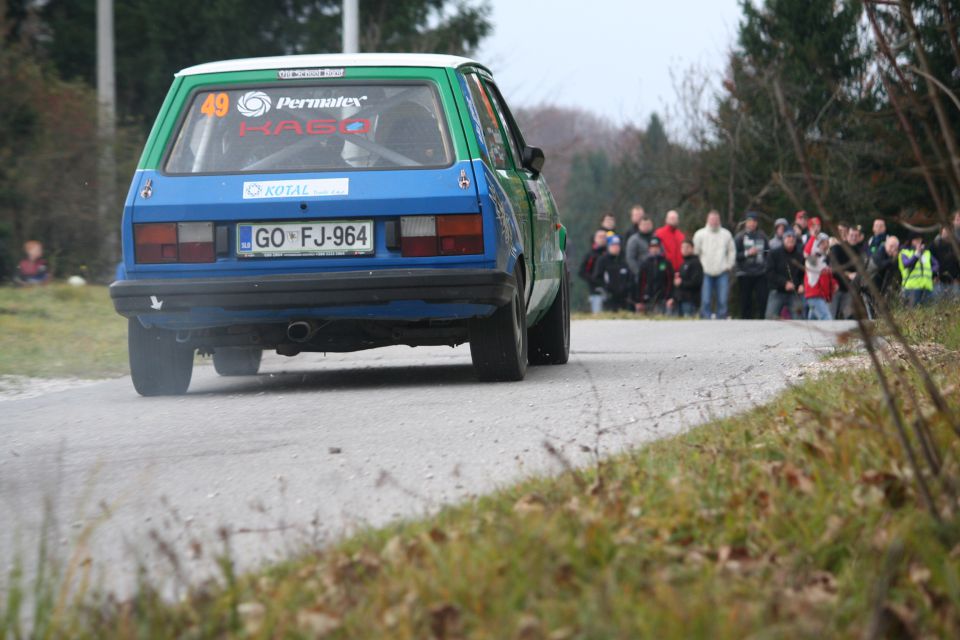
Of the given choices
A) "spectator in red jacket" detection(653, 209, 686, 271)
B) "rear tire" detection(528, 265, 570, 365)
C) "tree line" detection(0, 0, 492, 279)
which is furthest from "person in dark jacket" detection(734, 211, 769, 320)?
"tree line" detection(0, 0, 492, 279)

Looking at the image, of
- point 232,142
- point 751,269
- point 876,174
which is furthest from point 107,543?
point 876,174

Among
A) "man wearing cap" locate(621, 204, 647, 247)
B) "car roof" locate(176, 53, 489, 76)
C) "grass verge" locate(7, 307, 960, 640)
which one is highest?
"car roof" locate(176, 53, 489, 76)

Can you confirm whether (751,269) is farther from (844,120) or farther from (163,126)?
(844,120)

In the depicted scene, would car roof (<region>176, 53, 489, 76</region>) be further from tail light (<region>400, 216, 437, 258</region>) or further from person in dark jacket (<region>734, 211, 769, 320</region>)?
person in dark jacket (<region>734, 211, 769, 320</region>)

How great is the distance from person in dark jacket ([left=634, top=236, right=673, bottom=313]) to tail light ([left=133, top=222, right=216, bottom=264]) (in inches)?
584

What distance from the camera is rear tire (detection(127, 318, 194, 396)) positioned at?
8.74m

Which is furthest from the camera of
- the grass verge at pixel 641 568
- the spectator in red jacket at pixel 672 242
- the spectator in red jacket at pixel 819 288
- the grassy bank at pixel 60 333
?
the spectator in red jacket at pixel 672 242

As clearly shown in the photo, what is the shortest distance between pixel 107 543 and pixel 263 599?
1.30 metres

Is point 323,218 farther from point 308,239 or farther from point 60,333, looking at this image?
point 60,333

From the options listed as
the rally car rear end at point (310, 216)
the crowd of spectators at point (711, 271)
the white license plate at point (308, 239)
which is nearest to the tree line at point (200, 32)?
the crowd of spectators at point (711, 271)

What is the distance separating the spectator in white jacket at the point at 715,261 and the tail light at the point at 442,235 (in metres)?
13.9

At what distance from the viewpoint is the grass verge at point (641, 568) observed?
2.97m

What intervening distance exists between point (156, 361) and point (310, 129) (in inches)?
60.7

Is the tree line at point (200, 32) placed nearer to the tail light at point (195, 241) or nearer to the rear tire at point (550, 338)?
the rear tire at point (550, 338)
